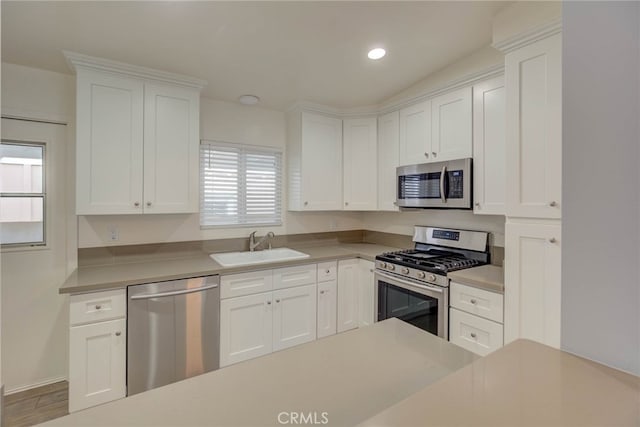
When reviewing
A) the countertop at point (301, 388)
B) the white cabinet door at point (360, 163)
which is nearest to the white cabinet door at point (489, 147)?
the white cabinet door at point (360, 163)

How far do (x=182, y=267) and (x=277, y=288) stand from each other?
799mm

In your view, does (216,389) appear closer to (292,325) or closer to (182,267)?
(182,267)

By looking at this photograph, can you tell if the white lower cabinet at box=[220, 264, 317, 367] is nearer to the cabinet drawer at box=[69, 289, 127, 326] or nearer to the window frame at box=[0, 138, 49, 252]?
the cabinet drawer at box=[69, 289, 127, 326]

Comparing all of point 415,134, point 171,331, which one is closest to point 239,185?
point 171,331

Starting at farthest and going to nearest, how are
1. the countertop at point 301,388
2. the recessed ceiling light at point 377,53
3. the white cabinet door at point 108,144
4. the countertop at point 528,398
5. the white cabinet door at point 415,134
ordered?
the white cabinet door at point 415,134 → the recessed ceiling light at point 377,53 → the white cabinet door at point 108,144 → the countertop at point 301,388 → the countertop at point 528,398

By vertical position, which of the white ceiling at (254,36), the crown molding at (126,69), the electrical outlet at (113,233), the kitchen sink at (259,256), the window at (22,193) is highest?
the white ceiling at (254,36)

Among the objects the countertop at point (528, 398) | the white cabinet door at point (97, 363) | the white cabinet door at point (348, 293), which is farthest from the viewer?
the white cabinet door at point (348, 293)

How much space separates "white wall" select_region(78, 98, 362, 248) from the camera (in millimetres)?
2391

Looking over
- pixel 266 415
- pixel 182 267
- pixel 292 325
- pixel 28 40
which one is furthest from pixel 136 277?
pixel 266 415

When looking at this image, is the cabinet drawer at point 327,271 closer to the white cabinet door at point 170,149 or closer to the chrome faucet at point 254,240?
the chrome faucet at point 254,240

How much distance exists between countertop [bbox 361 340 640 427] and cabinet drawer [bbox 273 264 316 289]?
6.92 feet

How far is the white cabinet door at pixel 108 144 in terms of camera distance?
2037mm

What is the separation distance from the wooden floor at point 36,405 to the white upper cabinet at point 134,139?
1383mm

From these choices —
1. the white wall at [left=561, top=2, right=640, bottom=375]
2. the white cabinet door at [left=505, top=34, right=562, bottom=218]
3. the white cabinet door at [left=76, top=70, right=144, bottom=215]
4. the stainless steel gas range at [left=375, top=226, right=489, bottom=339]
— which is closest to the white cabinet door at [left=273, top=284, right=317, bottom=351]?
the stainless steel gas range at [left=375, top=226, right=489, bottom=339]
